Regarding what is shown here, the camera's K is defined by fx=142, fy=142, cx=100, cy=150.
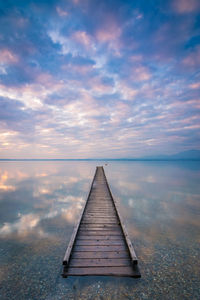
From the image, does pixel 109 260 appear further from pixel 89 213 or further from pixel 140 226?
pixel 140 226

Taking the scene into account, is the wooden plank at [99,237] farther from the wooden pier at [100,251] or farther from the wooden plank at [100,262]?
the wooden plank at [100,262]

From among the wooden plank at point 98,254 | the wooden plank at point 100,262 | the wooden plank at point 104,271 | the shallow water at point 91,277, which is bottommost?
A: the shallow water at point 91,277

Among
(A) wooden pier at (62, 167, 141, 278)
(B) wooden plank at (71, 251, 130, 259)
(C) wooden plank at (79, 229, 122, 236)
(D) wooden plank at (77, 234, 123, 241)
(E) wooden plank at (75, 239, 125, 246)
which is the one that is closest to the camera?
(A) wooden pier at (62, 167, 141, 278)

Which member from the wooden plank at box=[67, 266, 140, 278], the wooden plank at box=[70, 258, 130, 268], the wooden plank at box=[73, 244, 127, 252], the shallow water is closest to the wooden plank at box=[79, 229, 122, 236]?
the wooden plank at box=[73, 244, 127, 252]

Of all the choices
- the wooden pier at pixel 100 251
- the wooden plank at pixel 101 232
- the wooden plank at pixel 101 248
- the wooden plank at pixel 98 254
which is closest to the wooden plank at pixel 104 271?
the wooden pier at pixel 100 251

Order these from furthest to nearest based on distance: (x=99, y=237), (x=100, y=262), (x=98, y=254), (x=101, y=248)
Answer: (x=99, y=237)
(x=101, y=248)
(x=98, y=254)
(x=100, y=262)

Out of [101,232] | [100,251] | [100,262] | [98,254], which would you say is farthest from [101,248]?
[101,232]

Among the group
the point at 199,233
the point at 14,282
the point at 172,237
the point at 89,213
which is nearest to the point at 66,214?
the point at 89,213

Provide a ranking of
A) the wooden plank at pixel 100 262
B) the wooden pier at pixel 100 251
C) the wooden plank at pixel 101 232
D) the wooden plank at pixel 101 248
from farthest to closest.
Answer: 1. the wooden plank at pixel 101 232
2. the wooden plank at pixel 101 248
3. the wooden plank at pixel 100 262
4. the wooden pier at pixel 100 251

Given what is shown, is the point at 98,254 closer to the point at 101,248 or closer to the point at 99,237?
the point at 101,248

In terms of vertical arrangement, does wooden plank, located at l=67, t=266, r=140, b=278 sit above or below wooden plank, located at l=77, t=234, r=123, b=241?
below

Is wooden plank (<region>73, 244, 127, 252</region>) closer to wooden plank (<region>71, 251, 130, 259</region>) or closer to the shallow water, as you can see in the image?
wooden plank (<region>71, 251, 130, 259</region>)

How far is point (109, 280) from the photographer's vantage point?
466cm

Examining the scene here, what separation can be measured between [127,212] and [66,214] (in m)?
5.22
